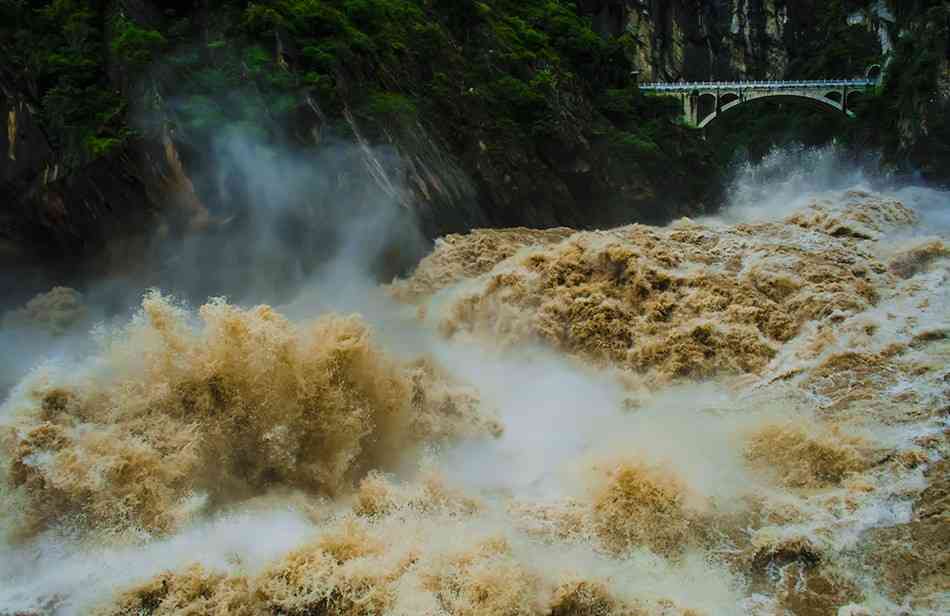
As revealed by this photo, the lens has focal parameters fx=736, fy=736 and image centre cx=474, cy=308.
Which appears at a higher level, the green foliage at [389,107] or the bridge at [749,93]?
the green foliage at [389,107]

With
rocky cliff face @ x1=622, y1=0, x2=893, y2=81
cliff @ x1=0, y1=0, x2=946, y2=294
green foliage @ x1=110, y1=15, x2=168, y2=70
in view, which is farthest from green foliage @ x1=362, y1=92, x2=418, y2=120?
rocky cliff face @ x1=622, y1=0, x2=893, y2=81

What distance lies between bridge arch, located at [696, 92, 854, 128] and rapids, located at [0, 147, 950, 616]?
94.9 feet

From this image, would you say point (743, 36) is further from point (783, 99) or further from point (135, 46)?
point (135, 46)

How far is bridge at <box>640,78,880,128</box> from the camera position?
38.0 meters

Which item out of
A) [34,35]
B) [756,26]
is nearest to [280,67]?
[34,35]

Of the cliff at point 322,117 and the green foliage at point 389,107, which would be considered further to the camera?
the green foliage at point 389,107

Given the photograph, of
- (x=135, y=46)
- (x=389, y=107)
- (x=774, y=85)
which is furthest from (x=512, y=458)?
(x=774, y=85)

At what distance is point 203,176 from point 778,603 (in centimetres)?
1175

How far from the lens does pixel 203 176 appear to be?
44.8 feet

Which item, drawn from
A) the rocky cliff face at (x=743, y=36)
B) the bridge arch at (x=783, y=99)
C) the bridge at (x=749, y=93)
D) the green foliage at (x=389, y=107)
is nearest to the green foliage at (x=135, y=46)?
the green foliage at (x=389, y=107)

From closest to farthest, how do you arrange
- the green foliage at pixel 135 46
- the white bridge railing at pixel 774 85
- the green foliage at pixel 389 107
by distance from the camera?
the green foliage at pixel 135 46
the green foliage at pixel 389 107
the white bridge railing at pixel 774 85

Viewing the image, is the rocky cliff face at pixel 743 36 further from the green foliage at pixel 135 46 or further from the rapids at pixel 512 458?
the rapids at pixel 512 458

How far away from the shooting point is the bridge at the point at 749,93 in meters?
38.0

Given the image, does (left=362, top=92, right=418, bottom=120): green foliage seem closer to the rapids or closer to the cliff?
the cliff
